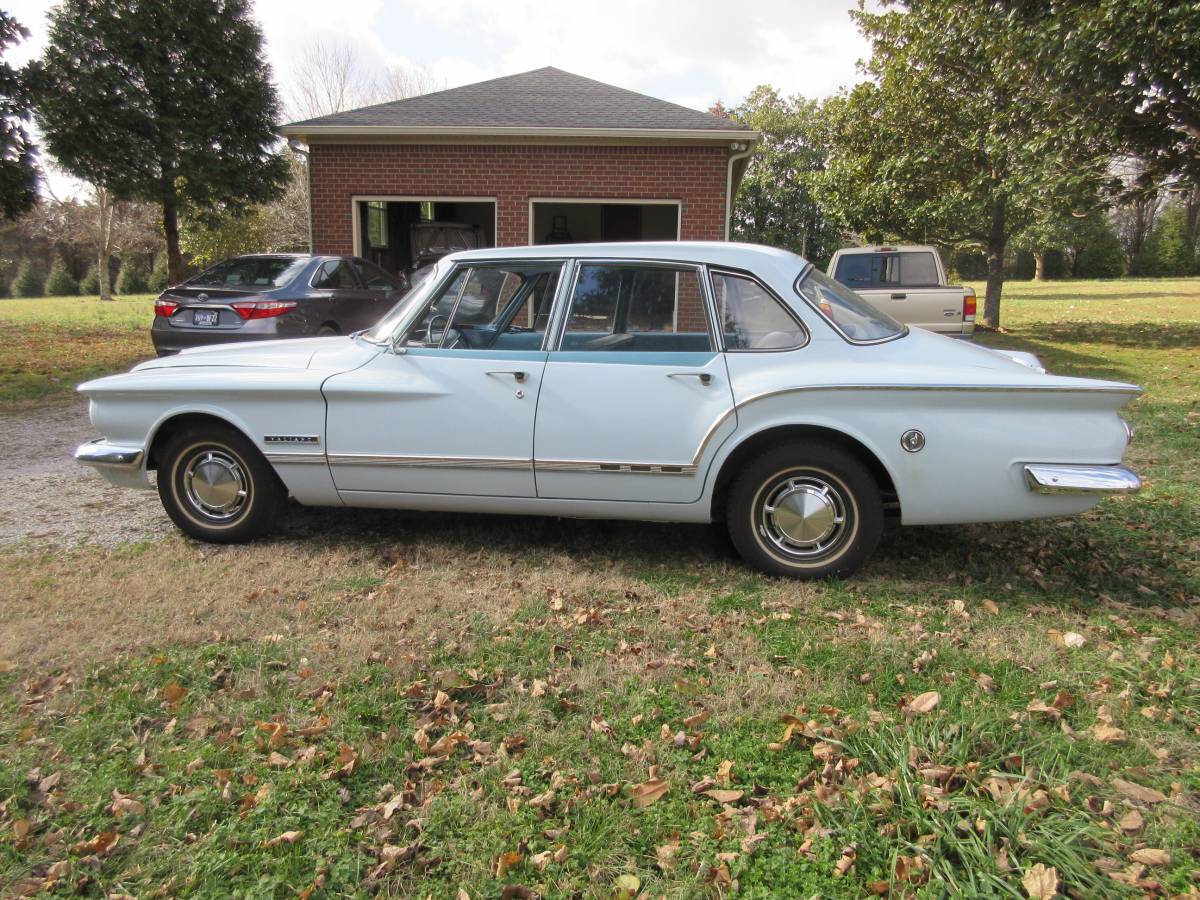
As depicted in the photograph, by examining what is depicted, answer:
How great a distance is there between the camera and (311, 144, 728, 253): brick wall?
1253 cm

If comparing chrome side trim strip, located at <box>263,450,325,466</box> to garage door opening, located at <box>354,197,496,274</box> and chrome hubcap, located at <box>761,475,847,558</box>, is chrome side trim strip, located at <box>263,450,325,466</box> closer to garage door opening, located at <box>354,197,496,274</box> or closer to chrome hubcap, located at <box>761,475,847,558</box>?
chrome hubcap, located at <box>761,475,847,558</box>

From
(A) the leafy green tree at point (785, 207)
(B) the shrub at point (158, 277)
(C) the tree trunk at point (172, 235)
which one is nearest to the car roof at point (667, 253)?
(C) the tree trunk at point (172, 235)

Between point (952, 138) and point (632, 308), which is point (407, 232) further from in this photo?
point (632, 308)

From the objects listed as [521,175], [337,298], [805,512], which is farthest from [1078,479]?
[521,175]

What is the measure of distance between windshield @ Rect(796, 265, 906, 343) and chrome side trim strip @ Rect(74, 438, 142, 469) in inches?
143

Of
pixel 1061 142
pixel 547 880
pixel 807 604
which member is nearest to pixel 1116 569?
pixel 807 604

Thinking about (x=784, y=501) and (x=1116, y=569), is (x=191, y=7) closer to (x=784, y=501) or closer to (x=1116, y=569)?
(x=784, y=501)

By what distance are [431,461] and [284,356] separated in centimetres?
112

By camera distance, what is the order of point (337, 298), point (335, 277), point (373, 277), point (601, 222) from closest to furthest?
point (337, 298), point (335, 277), point (373, 277), point (601, 222)

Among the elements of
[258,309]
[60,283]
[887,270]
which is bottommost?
[258,309]

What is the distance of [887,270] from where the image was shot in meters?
12.9

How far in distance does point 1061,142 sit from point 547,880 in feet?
46.3

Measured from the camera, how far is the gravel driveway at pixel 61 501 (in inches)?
197

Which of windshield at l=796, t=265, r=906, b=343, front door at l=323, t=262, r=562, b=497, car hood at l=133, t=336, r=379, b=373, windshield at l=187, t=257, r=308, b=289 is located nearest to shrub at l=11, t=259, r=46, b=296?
windshield at l=187, t=257, r=308, b=289
